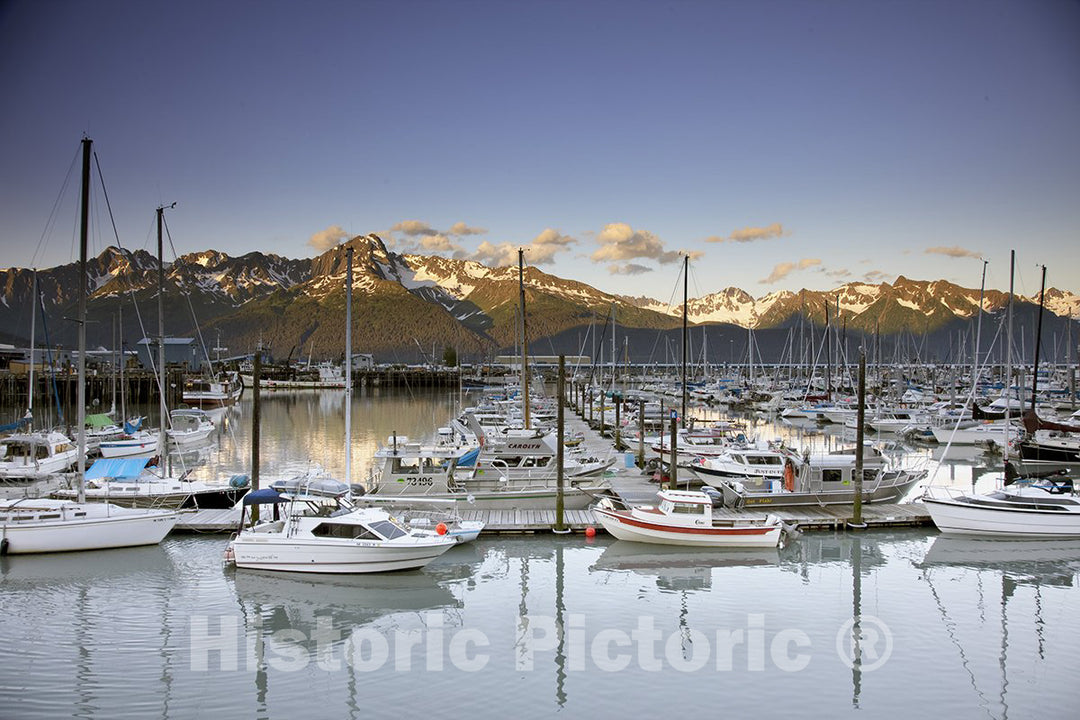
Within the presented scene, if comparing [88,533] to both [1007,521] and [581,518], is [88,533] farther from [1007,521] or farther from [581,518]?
[1007,521]

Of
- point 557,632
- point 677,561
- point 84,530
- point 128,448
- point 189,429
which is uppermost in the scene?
point 84,530

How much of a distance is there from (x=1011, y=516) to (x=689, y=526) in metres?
10.2

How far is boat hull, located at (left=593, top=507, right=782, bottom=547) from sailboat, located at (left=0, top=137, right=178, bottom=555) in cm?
1335

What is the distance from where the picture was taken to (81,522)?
22.5 metres

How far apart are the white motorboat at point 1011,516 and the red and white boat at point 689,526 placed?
5677 mm

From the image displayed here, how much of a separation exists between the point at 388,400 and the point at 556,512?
85650 mm

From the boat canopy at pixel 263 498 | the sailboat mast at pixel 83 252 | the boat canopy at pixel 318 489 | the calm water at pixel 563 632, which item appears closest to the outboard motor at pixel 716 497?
the calm water at pixel 563 632

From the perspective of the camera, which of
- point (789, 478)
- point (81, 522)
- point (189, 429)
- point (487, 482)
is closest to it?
point (81, 522)

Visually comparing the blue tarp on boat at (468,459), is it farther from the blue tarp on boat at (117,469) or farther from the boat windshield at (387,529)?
the blue tarp on boat at (117,469)

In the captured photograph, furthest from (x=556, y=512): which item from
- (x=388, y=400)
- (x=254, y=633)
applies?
(x=388, y=400)

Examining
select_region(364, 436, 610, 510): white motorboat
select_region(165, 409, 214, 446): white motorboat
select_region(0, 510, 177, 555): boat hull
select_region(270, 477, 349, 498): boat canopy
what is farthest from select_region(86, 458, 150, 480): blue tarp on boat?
select_region(165, 409, 214, 446): white motorboat

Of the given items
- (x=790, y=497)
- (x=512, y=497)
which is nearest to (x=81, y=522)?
(x=512, y=497)

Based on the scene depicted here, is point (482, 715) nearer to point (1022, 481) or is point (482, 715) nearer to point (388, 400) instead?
point (1022, 481)

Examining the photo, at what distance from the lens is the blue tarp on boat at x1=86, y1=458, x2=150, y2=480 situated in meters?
29.3
